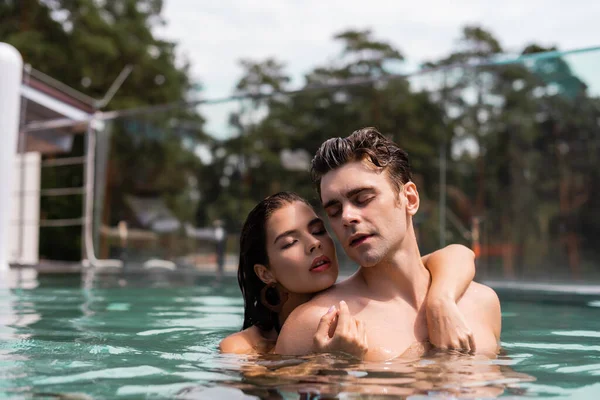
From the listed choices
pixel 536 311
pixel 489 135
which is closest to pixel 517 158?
pixel 489 135

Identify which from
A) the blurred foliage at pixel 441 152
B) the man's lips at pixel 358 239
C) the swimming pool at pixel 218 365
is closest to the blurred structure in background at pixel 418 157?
the blurred foliage at pixel 441 152

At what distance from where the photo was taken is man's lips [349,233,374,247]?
2.64 m

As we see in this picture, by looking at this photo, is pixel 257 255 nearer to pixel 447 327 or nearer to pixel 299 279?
pixel 299 279

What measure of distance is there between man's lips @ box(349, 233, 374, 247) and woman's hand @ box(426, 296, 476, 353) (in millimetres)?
348

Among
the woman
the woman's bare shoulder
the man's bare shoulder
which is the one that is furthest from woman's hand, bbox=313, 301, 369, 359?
the woman's bare shoulder

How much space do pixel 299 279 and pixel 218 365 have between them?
0.43m

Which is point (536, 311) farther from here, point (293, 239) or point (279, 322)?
point (293, 239)

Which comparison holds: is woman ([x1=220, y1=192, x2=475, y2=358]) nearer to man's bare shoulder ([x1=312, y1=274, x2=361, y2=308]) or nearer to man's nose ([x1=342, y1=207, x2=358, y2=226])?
man's bare shoulder ([x1=312, y1=274, x2=361, y2=308])

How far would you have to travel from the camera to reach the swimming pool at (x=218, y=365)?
223 centimetres

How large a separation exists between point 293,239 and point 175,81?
21.6 m

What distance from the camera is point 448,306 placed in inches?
106

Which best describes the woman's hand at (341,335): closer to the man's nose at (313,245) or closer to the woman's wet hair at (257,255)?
the man's nose at (313,245)

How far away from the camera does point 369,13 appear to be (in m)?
24.5

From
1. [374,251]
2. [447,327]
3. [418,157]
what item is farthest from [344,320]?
[418,157]
